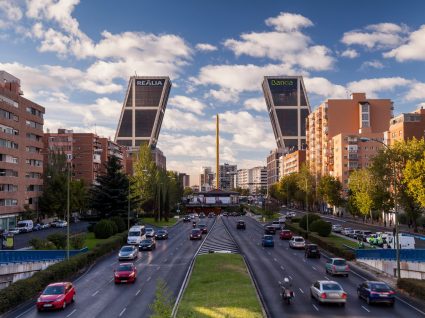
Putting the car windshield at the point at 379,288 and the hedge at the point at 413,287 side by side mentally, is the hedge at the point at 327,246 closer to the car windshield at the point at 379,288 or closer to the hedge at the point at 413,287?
the hedge at the point at 413,287

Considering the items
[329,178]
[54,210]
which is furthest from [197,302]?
[329,178]

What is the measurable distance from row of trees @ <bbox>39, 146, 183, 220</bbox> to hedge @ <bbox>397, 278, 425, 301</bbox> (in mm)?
47386

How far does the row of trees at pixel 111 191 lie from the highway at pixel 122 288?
23.2m

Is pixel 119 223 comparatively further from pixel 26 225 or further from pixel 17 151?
pixel 17 151

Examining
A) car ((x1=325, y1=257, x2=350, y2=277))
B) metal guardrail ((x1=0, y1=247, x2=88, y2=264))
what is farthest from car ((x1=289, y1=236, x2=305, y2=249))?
metal guardrail ((x1=0, y1=247, x2=88, y2=264))

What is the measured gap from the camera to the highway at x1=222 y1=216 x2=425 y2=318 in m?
24.8

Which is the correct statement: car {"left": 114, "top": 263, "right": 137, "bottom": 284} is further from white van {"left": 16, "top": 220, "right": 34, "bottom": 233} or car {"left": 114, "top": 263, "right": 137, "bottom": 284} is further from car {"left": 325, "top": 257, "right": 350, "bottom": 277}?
white van {"left": 16, "top": 220, "right": 34, "bottom": 233}

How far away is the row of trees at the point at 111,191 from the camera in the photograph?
74125 mm

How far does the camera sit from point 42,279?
31844 mm

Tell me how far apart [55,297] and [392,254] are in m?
28.3

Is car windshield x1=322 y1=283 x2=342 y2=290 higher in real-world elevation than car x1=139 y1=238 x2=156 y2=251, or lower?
higher

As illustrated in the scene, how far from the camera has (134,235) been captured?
Result: 2375 inches

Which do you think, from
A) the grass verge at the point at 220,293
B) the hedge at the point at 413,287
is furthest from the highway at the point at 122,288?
the hedge at the point at 413,287

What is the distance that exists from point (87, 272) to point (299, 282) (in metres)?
17.8
